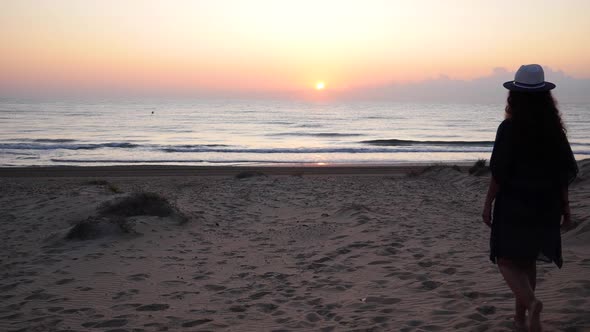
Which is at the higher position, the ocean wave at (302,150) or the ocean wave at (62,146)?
the ocean wave at (62,146)

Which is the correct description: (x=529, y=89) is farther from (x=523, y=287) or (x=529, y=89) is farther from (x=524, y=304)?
(x=524, y=304)

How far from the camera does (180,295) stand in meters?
5.01

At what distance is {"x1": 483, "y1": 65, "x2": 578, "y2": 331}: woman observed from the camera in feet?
10.5

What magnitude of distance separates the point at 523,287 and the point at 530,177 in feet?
2.33

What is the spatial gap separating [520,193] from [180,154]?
80.0 ft

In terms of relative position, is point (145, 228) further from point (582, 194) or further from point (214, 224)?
point (582, 194)

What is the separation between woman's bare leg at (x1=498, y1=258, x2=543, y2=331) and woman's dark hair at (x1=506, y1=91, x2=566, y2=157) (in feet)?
2.42

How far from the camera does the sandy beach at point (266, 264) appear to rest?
425 centimetres

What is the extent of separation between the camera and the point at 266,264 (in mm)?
6172

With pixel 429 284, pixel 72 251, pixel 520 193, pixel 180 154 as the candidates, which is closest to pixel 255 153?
pixel 180 154

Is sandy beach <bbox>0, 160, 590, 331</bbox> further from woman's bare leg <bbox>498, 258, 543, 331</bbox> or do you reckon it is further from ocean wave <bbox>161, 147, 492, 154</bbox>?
ocean wave <bbox>161, 147, 492, 154</bbox>

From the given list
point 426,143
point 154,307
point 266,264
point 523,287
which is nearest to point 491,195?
point 523,287

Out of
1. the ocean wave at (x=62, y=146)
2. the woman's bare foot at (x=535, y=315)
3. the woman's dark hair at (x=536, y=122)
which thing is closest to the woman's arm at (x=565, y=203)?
the woman's dark hair at (x=536, y=122)

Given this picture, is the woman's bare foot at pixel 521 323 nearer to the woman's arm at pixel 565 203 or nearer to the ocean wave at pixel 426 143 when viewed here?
the woman's arm at pixel 565 203
